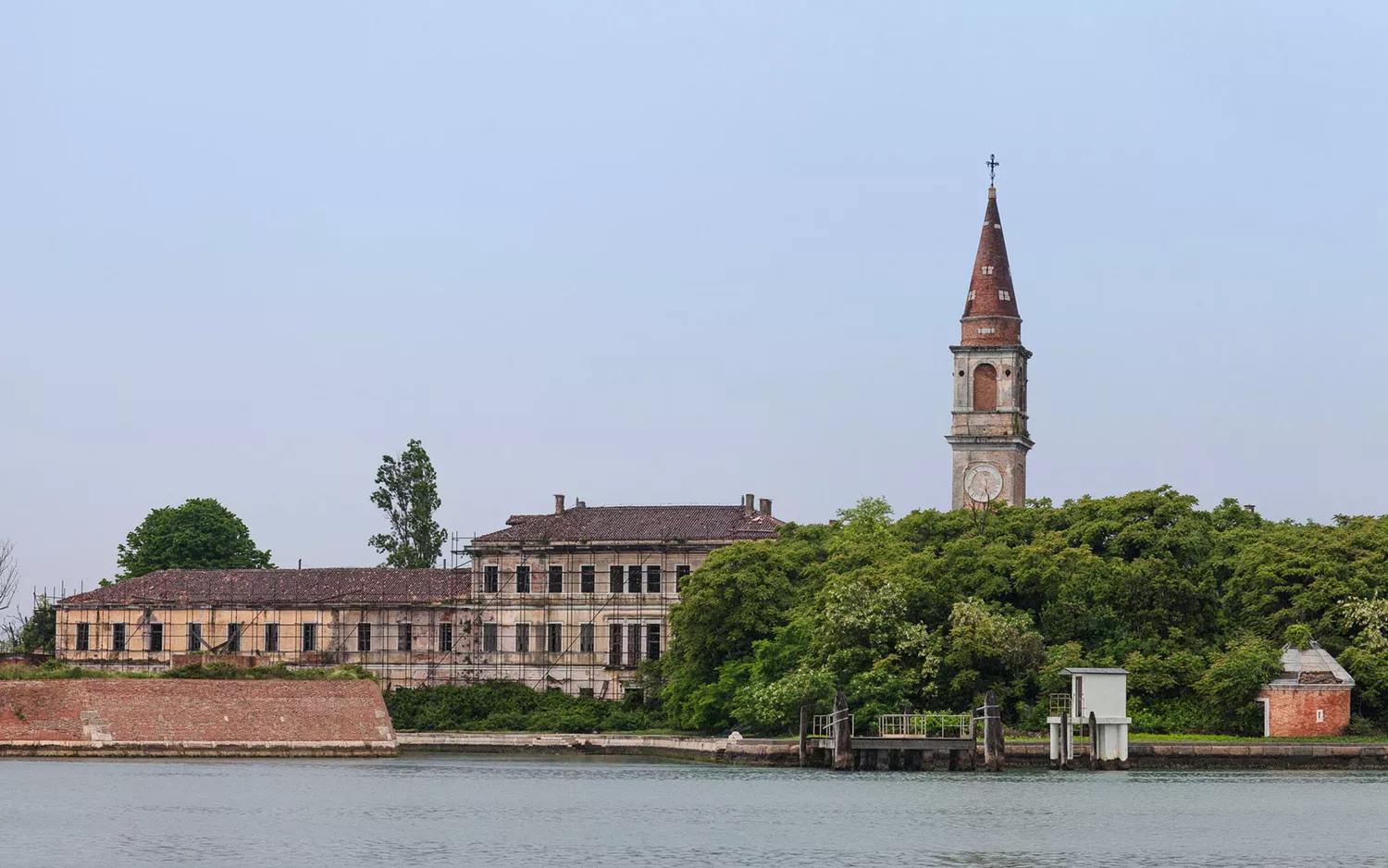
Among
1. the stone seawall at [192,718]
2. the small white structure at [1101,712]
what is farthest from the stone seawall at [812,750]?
the stone seawall at [192,718]

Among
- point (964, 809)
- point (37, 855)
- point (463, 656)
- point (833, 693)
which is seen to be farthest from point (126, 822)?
point (463, 656)

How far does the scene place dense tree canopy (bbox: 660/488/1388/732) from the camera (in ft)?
227

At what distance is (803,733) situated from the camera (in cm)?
6862


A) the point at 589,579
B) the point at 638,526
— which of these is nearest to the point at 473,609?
the point at 589,579

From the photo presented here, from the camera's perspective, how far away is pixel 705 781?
6372 cm

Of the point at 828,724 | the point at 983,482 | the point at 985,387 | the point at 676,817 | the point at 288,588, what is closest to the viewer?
the point at 676,817

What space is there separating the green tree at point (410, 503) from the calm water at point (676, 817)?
136ft

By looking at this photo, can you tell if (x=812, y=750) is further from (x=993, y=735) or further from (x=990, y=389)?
(x=990, y=389)

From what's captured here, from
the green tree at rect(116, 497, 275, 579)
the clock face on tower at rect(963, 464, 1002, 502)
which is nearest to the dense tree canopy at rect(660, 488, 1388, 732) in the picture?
the clock face on tower at rect(963, 464, 1002, 502)

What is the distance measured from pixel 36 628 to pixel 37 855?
64267mm

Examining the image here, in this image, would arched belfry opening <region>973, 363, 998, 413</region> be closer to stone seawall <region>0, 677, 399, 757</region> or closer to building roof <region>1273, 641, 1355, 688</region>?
building roof <region>1273, 641, 1355, 688</region>

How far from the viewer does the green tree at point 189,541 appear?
357 feet

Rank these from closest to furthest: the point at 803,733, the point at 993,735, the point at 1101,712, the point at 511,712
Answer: the point at 993,735 < the point at 1101,712 < the point at 803,733 < the point at 511,712

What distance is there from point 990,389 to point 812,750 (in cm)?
3164
